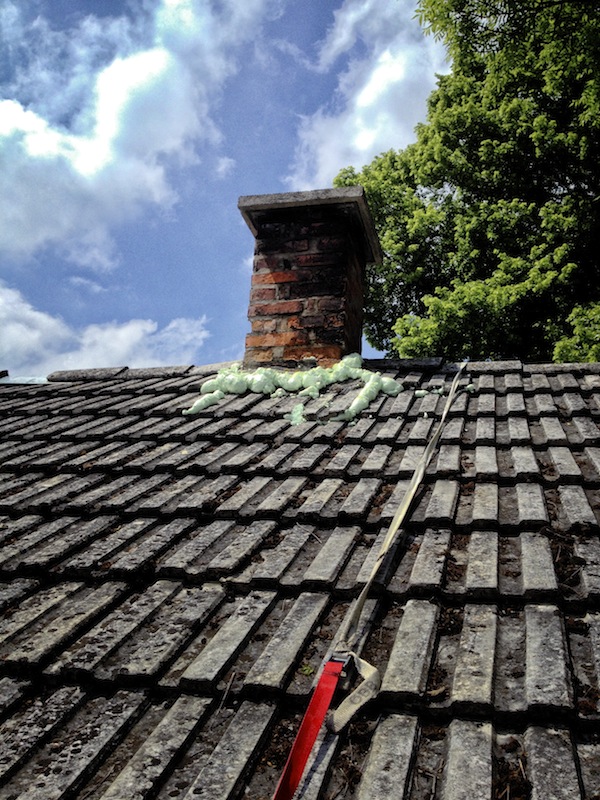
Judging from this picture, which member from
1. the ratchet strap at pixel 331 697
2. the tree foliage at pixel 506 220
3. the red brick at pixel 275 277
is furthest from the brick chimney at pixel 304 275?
the tree foliage at pixel 506 220

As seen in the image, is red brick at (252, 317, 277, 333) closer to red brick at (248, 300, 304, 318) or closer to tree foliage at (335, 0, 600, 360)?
red brick at (248, 300, 304, 318)

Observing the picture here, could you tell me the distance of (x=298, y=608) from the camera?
1.49 m

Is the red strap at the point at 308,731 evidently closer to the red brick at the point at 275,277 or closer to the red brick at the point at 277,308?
the red brick at the point at 277,308

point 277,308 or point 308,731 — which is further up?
point 277,308

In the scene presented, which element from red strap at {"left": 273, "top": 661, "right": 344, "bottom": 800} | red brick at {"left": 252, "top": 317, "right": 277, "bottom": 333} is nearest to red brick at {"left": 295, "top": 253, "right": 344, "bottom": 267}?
red brick at {"left": 252, "top": 317, "right": 277, "bottom": 333}

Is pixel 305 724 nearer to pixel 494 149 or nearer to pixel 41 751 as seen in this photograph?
pixel 41 751

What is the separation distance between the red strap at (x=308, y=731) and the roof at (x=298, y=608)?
0.17 ft

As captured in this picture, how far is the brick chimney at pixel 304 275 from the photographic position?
3840 millimetres

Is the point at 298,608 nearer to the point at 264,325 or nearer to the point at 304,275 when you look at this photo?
the point at 264,325

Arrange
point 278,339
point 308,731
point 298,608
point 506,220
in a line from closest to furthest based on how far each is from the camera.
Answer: point 308,731, point 298,608, point 278,339, point 506,220

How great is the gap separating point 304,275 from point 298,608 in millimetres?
2914

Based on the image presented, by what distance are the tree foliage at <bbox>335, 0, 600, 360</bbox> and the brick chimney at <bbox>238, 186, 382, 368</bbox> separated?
22.8 ft

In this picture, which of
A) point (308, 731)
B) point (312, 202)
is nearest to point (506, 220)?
point (312, 202)

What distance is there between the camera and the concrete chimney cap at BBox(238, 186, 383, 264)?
12.7 ft
